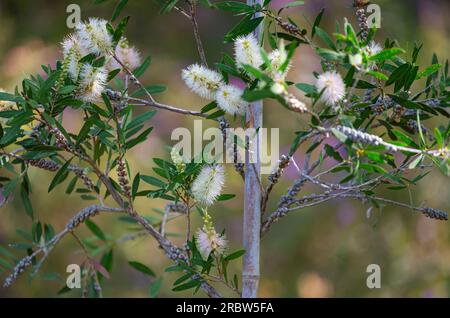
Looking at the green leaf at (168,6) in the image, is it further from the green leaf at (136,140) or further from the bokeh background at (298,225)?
the bokeh background at (298,225)

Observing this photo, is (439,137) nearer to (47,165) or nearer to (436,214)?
(436,214)

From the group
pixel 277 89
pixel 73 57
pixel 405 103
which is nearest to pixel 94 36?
pixel 73 57

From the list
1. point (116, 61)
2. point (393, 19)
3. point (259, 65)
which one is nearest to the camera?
point (259, 65)

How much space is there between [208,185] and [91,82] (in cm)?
18

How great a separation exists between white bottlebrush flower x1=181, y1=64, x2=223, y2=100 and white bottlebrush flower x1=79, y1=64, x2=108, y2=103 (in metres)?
0.09

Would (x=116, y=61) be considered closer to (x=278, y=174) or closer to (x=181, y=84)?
(x=278, y=174)

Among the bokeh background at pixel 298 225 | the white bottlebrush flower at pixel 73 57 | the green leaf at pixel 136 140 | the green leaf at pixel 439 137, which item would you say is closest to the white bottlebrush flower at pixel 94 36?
the white bottlebrush flower at pixel 73 57

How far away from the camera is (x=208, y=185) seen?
74 centimetres

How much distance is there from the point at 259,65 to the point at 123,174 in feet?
0.72

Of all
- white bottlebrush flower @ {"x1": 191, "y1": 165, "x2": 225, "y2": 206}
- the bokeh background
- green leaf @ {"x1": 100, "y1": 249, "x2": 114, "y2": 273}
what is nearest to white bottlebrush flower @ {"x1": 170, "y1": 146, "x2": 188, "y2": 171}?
white bottlebrush flower @ {"x1": 191, "y1": 165, "x2": 225, "y2": 206}

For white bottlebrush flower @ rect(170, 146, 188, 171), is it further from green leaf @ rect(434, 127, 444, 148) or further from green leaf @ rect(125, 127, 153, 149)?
green leaf @ rect(434, 127, 444, 148)

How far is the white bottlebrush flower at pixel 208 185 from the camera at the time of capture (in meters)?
0.74

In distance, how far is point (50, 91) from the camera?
0.75m

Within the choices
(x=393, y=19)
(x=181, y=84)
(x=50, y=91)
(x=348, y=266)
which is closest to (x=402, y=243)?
(x=348, y=266)
